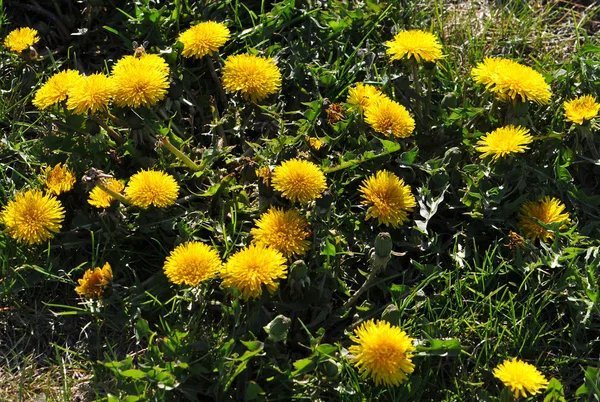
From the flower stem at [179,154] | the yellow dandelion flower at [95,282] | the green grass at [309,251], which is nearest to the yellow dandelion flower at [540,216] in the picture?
the green grass at [309,251]

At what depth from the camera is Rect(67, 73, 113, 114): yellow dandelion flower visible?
2.34 m

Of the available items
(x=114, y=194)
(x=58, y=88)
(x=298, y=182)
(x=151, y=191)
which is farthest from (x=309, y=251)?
(x=58, y=88)

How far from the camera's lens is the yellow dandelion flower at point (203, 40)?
2.63 meters

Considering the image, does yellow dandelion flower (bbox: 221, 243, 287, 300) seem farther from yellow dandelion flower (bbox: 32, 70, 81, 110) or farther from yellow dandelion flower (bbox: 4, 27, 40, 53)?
yellow dandelion flower (bbox: 4, 27, 40, 53)

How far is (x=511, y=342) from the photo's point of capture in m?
2.25

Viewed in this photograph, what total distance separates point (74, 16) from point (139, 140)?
0.95 metres

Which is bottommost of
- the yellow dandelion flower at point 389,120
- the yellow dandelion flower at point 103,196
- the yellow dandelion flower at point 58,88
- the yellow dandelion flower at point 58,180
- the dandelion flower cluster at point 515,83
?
the yellow dandelion flower at point 58,180

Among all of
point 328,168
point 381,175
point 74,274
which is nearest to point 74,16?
point 74,274

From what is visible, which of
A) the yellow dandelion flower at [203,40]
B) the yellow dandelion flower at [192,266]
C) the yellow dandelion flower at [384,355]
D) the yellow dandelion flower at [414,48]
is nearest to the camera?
the yellow dandelion flower at [384,355]

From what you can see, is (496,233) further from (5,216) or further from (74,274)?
(5,216)

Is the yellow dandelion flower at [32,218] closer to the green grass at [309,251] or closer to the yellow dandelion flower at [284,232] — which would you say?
the green grass at [309,251]

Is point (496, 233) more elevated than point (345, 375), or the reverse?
point (496, 233)

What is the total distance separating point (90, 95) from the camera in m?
2.34

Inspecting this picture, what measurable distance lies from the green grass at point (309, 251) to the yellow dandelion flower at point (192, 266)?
0.09 metres
